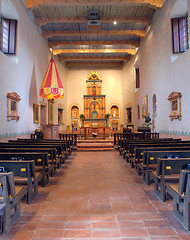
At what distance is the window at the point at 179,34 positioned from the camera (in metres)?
7.65

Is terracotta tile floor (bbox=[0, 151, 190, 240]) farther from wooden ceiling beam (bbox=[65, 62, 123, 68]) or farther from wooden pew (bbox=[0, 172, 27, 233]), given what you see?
wooden ceiling beam (bbox=[65, 62, 123, 68])

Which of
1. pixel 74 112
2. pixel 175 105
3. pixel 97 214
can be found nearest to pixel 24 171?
pixel 97 214

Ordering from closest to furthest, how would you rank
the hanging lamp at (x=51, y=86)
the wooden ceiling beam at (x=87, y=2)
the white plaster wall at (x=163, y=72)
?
the white plaster wall at (x=163, y=72) → the wooden ceiling beam at (x=87, y=2) → the hanging lamp at (x=51, y=86)

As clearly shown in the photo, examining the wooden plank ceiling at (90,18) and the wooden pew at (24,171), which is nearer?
the wooden pew at (24,171)

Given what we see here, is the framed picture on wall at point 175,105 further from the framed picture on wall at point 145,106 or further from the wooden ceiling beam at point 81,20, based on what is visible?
the wooden ceiling beam at point 81,20

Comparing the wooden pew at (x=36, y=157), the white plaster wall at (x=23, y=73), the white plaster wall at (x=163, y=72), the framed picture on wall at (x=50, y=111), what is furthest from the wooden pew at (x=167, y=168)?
the framed picture on wall at (x=50, y=111)

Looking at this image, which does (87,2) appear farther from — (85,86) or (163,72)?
(85,86)

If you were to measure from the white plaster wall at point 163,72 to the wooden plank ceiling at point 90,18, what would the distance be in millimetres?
859

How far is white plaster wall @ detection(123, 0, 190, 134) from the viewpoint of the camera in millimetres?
6754

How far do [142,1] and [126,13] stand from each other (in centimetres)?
185

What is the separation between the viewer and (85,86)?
58.9 ft

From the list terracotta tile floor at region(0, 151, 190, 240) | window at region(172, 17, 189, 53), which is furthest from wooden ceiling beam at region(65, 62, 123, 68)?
terracotta tile floor at region(0, 151, 190, 240)

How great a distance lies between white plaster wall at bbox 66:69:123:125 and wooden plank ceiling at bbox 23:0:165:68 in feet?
9.60

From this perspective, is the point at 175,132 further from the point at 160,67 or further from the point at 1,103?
the point at 1,103
